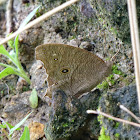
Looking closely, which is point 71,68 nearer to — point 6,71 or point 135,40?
point 135,40

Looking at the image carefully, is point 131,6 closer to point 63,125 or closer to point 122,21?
point 122,21

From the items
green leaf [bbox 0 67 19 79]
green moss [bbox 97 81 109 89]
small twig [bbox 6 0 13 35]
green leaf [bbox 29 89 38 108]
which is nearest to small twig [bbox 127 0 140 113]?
green moss [bbox 97 81 109 89]

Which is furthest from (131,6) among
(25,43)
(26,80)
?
(25,43)

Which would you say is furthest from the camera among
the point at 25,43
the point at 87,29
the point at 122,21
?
the point at 25,43

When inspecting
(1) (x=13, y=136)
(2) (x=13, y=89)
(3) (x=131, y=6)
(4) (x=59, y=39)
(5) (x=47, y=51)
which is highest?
(3) (x=131, y=6)

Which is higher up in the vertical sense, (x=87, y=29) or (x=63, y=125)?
(x=87, y=29)

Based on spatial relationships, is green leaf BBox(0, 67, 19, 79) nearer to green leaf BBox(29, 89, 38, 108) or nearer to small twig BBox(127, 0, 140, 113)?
green leaf BBox(29, 89, 38, 108)

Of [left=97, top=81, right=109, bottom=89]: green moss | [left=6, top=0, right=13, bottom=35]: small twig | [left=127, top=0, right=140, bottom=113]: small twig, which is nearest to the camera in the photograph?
[left=127, top=0, right=140, bottom=113]: small twig

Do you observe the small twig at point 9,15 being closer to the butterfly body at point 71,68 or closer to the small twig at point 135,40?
the butterfly body at point 71,68

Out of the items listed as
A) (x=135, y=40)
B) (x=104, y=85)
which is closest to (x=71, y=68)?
(x=104, y=85)
